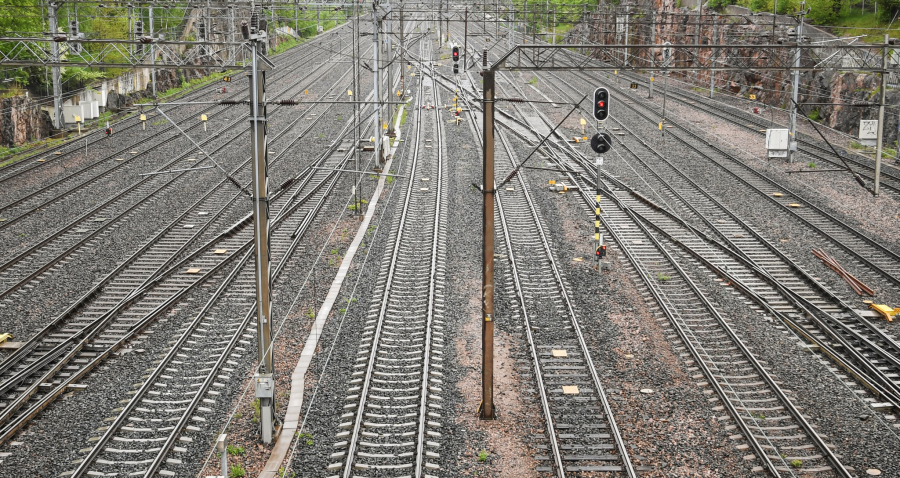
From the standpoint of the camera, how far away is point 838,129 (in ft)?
114

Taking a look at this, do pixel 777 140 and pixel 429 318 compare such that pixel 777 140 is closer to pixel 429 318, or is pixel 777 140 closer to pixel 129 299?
pixel 429 318

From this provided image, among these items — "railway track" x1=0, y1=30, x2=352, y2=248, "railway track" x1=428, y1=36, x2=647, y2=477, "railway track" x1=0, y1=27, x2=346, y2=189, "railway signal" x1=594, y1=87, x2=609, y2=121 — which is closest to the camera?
"railway track" x1=428, y1=36, x2=647, y2=477

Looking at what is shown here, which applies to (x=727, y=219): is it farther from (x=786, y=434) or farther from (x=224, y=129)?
(x=224, y=129)

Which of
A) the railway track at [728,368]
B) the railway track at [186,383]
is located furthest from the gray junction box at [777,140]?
the railway track at [186,383]

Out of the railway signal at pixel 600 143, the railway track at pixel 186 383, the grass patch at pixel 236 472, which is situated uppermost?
the railway signal at pixel 600 143

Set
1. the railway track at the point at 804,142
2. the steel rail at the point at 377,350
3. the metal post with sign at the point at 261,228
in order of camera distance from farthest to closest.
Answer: the railway track at the point at 804,142 → the metal post with sign at the point at 261,228 → the steel rail at the point at 377,350

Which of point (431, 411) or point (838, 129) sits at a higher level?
point (838, 129)

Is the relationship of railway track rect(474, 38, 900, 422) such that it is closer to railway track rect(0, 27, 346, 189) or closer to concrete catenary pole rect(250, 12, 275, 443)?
concrete catenary pole rect(250, 12, 275, 443)

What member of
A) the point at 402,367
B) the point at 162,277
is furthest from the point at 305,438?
the point at 162,277

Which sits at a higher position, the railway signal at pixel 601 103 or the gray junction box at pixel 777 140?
the railway signal at pixel 601 103

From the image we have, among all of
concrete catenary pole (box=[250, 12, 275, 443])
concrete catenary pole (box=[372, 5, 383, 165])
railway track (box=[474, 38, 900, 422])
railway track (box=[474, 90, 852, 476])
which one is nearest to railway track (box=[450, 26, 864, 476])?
railway track (box=[474, 90, 852, 476])

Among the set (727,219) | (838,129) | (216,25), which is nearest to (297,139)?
(727,219)

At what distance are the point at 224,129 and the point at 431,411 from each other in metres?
28.0

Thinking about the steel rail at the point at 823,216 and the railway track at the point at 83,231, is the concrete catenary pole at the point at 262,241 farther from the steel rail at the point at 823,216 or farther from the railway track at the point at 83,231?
the steel rail at the point at 823,216
